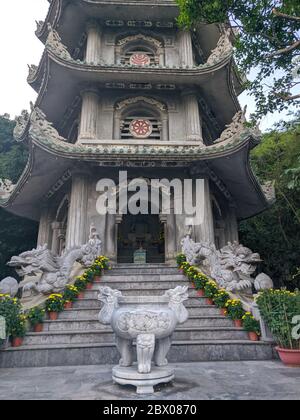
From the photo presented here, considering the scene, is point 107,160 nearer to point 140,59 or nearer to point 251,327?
point 140,59

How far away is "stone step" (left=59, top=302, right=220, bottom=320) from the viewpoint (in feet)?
21.4

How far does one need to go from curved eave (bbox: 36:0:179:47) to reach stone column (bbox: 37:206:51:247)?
7.10 metres

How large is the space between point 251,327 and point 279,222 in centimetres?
964

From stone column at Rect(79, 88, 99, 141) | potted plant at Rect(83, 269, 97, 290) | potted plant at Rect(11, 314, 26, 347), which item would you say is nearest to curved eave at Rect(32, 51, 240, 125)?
stone column at Rect(79, 88, 99, 141)

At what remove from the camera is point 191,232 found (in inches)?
384

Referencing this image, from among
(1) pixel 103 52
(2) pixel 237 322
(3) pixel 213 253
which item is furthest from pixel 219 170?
(1) pixel 103 52

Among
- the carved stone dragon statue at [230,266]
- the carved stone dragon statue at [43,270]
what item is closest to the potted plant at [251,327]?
the carved stone dragon statue at [230,266]

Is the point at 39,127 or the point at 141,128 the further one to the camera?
the point at 141,128

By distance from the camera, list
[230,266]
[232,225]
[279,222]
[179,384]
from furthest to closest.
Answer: [279,222]
[232,225]
[230,266]
[179,384]

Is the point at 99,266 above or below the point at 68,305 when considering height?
above

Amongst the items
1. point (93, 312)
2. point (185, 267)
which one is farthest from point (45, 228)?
point (93, 312)

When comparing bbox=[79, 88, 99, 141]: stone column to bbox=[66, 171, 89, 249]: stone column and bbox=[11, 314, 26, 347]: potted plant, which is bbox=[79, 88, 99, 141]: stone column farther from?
bbox=[11, 314, 26, 347]: potted plant

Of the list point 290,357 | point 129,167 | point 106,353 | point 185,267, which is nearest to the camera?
point 290,357

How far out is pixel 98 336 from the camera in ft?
18.8
